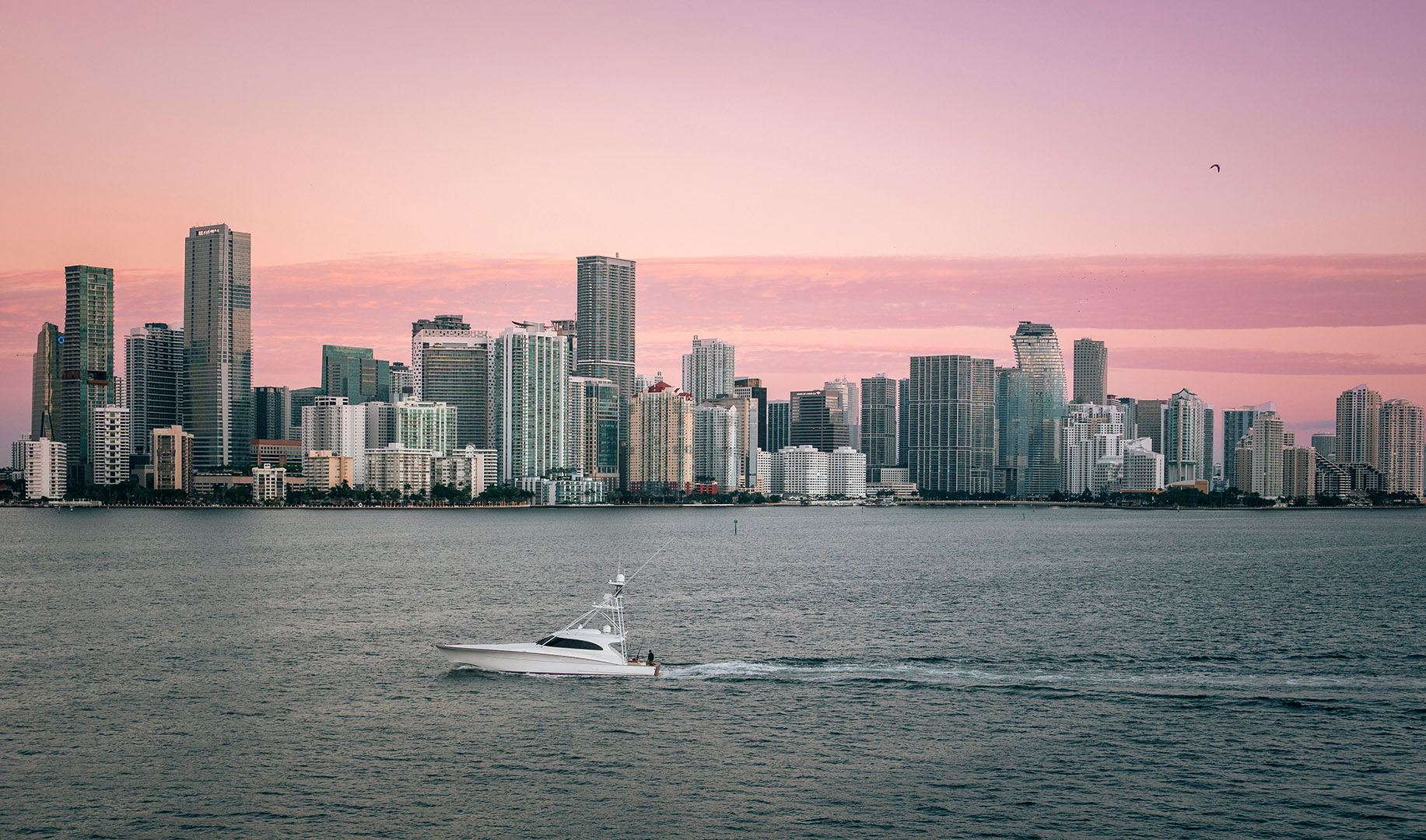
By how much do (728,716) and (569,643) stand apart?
1079cm

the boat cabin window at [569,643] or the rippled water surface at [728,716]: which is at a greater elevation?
the boat cabin window at [569,643]

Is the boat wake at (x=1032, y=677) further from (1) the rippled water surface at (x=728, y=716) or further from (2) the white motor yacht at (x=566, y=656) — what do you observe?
(2) the white motor yacht at (x=566, y=656)

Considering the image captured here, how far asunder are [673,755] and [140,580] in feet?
253

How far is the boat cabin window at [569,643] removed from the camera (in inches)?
2243

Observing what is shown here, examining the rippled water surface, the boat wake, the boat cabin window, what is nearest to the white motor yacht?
the boat cabin window

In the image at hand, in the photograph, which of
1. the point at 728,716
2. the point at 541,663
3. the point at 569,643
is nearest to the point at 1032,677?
the point at 728,716

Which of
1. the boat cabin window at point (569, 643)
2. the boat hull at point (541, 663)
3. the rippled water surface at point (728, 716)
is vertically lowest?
the rippled water surface at point (728, 716)

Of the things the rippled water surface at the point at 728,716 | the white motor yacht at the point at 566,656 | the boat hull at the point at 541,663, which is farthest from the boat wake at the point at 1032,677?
the white motor yacht at the point at 566,656

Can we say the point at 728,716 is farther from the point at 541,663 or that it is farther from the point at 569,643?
the point at 541,663

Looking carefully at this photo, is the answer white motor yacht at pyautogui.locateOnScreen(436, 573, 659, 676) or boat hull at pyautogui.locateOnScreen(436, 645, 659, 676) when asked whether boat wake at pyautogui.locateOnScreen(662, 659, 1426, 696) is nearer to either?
boat hull at pyautogui.locateOnScreen(436, 645, 659, 676)

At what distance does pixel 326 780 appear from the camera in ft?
136

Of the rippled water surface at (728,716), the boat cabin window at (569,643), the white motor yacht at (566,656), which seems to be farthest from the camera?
the boat cabin window at (569,643)

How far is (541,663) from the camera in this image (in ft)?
187

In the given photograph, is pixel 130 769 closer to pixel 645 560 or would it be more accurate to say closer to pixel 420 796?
pixel 420 796
